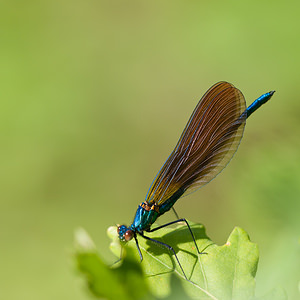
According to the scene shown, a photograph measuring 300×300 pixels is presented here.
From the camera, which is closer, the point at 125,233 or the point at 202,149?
the point at 125,233

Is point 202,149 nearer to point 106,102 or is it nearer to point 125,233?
point 125,233

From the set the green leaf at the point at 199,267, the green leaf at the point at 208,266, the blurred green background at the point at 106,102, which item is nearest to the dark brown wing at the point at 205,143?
the green leaf at the point at 199,267

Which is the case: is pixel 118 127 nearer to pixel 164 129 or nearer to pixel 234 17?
pixel 164 129

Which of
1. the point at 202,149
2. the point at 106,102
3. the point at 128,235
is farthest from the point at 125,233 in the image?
the point at 106,102

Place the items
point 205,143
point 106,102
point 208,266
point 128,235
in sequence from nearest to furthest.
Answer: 1. point 208,266
2. point 128,235
3. point 205,143
4. point 106,102

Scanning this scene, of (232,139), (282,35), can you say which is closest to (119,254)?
(232,139)

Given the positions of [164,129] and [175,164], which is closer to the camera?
[175,164]
